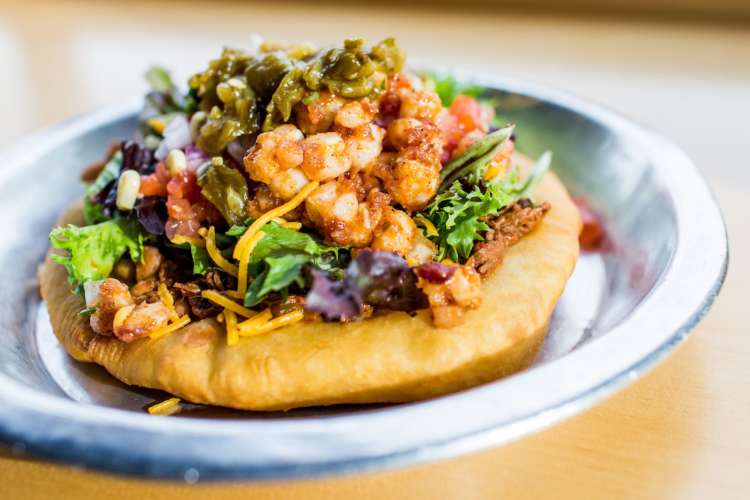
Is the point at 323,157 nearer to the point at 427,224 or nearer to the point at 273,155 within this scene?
the point at 273,155

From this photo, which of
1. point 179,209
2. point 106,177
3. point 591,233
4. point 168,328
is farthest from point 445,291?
point 106,177

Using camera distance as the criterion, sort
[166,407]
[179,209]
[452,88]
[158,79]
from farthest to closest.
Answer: [452,88], [158,79], [179,209], [166,407]

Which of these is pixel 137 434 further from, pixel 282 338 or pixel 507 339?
pixel 507 339

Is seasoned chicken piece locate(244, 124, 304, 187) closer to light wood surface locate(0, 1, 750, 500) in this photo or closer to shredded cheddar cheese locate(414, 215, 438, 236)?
shredded cheddar cheese locate(414, 215, 438, 236)

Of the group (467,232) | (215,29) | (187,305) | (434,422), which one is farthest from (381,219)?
(215,29)

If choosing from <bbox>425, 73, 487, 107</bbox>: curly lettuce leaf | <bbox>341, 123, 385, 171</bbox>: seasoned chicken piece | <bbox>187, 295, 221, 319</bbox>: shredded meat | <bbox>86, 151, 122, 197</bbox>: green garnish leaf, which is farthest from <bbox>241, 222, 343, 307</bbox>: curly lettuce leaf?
<bbox>425, 73, 487, 107</bbox>: curly lettuce leaf
